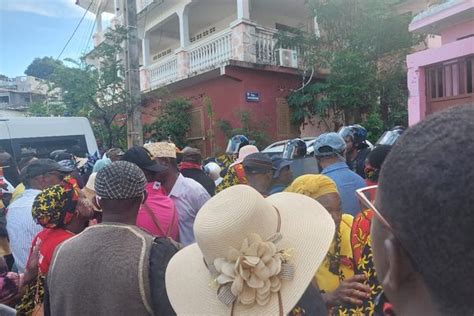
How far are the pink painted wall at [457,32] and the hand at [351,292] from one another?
712cm

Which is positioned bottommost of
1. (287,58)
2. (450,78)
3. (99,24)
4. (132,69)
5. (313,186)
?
(313,186)

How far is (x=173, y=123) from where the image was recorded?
12125 millimetres

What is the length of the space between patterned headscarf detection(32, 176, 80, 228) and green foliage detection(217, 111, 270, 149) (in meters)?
8.35

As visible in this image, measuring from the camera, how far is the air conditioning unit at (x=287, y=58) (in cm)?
1167

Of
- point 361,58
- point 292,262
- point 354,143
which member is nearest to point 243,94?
point 361,58

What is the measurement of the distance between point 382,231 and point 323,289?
1.31 m

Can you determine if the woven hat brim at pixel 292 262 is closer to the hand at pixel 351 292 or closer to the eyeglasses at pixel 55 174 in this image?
the hand at pixel 351 292

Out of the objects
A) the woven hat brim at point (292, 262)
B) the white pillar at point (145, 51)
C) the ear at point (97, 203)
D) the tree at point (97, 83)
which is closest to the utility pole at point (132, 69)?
the tree at point (97, 83)

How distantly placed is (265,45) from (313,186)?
1004cm

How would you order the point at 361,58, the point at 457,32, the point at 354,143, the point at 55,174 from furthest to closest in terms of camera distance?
the point at 361,58
the point at 457,32
the point at 354,143
the point at 55,174

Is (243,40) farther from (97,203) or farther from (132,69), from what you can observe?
(97,203)

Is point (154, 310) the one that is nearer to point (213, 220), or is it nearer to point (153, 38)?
point (213, 220)

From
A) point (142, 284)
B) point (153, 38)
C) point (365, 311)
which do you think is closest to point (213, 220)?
point (142, 284)

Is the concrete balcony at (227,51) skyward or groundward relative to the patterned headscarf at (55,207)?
skyward
